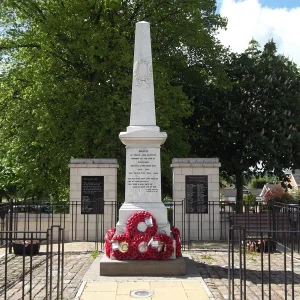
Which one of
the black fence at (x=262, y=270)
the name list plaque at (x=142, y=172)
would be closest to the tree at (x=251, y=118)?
the black fence at (x=262, y=270)

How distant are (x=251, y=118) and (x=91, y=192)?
10.6 meters

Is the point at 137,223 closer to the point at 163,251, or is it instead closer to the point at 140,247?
the point at 140,247

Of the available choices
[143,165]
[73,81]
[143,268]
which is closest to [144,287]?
[143,268]

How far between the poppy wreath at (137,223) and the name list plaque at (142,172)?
630mm

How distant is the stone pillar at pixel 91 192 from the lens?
598 inches

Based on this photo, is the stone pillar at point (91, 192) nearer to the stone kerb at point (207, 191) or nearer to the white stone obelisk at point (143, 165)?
the stone kerb at point (207, 191)

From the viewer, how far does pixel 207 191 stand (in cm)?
1541

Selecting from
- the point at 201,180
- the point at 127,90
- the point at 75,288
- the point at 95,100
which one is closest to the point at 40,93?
the point at 95,100

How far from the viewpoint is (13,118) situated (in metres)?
18.7

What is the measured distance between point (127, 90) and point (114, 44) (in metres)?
2.07

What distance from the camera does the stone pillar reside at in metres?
15.2

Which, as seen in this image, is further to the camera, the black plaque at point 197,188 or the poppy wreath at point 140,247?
the black plaque at point 197,188

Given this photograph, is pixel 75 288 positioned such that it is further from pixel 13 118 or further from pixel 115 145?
pixel 13 118

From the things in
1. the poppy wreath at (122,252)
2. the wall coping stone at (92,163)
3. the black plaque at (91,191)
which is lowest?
the poppy wreath at (122,252)
